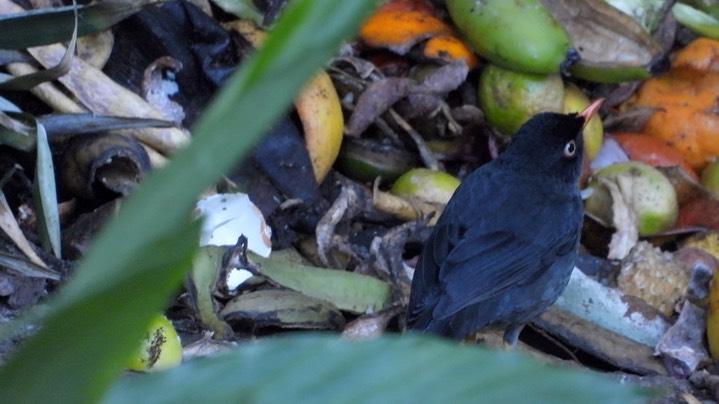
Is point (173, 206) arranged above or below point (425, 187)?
above

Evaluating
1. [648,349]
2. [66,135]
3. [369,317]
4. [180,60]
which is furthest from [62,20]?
[648,349]

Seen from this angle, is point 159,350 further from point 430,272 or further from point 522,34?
point 522,34

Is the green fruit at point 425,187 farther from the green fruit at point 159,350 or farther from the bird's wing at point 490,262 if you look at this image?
the green fruit at point 159,350

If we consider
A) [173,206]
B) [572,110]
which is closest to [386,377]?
[173,206]

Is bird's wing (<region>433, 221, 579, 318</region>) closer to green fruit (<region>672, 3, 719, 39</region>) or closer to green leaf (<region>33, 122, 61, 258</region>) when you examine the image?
green leaf (<region>33, 122, 61, 258</region>)

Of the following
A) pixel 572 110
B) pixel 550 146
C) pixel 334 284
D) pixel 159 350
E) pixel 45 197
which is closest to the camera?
pixel 159 350

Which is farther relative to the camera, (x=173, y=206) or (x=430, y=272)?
(x=430, y=272)

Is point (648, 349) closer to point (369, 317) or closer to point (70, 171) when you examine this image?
point (369, 317)
